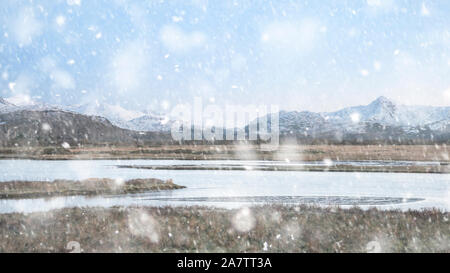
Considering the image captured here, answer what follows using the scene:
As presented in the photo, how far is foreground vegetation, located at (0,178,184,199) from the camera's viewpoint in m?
31.3

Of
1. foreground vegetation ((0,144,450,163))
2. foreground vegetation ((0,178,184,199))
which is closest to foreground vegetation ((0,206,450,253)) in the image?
foreground vegetation ((0,178,184,199))

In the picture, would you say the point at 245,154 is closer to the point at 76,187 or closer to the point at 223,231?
the point at 76,187

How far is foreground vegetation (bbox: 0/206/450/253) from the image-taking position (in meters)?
14.2

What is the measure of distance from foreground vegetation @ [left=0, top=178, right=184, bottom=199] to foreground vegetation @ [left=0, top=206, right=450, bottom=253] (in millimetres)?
11824

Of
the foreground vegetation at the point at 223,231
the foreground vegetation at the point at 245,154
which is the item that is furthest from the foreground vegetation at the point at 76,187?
the foreground vegetation at the point at 245,154

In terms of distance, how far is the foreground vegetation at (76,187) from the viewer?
31291 mm

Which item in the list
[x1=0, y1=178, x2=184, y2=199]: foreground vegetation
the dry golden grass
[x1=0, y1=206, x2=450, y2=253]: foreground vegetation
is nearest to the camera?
[x1=0, y1=206, x2=450, y2=253]: foreground vegetation

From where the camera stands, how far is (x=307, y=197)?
29.9m

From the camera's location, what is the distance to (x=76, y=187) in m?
34.9

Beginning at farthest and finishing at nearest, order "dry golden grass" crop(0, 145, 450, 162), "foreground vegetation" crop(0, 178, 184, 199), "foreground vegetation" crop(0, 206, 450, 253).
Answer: "dry golden grass" crop(0, 145, 450, 162) < "foreground vegetation" crop(0, 178, 184, 199) < "foreground vegetation" crop(0, 206, 450, 253)

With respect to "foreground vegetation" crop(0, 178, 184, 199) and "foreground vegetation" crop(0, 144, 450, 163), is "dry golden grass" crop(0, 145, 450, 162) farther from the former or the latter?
"foreground vegetation" crop(0, 178, 184, 199)

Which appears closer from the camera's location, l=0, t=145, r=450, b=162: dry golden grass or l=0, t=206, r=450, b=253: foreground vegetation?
l=0, t=206, r=450, b=253: foreground vegetation

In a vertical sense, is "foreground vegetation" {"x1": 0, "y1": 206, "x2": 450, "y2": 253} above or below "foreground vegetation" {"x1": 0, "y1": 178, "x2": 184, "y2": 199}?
above

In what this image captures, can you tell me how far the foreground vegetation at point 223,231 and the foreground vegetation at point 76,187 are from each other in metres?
11.8
